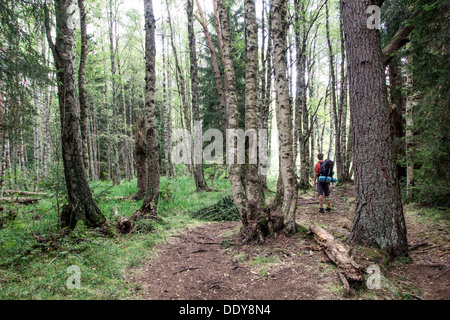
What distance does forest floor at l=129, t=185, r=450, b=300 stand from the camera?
10.7ft

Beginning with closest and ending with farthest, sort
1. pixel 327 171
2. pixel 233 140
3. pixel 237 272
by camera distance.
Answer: pixel 237 272 < pixel 233 140 < pixel 327 171

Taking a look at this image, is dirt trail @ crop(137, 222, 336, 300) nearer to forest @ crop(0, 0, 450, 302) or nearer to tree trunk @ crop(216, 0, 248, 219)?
forest @ crop(0, 0, 450, 302)

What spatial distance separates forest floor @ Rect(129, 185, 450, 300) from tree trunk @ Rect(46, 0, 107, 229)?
2.07 metres

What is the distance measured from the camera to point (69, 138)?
5605mm

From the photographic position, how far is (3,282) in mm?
3396

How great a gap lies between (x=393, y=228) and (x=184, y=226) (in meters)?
5.53

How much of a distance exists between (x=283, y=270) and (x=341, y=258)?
94cm

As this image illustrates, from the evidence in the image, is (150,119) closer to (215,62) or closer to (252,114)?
(252,114)

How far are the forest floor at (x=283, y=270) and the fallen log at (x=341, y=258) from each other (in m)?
0.12

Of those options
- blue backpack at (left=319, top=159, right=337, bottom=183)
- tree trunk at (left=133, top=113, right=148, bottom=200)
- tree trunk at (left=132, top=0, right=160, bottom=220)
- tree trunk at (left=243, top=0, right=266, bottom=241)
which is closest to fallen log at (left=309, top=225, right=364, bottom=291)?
tree trunk at (left=243, top=0, right=266, bottom=241)

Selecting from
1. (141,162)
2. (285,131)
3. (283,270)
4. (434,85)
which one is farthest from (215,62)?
(283,270)

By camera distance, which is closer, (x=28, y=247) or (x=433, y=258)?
(x=433, y=258)

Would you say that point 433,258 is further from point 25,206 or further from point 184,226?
point 25,206
